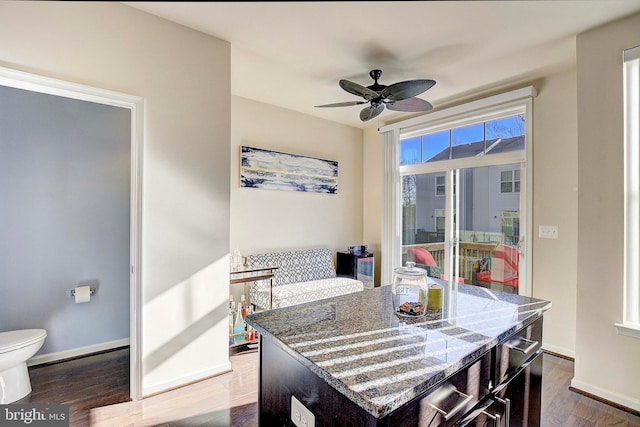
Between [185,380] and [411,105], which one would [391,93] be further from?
[185,380]

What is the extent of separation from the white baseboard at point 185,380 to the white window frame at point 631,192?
280 centimetres

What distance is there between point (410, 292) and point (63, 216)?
2971 millimetres

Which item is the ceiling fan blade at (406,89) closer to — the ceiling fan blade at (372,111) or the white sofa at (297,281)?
the ceiling fan blade at (372,111)

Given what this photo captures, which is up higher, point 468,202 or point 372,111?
point 372,111

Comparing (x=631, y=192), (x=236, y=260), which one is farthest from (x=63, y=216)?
(x=631, y=192)

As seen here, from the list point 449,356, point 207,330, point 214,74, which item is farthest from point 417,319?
point 214,74

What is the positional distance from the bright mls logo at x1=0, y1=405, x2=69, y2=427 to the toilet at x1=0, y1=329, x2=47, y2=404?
22cm

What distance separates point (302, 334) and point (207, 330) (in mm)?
1541

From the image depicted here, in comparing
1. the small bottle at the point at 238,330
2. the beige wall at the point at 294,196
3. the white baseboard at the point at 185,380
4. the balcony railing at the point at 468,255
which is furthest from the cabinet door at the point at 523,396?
the beige wall at the point at 294,196

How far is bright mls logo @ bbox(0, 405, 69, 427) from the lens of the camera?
176cm

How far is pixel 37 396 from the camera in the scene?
83.5 inches

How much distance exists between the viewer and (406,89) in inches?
80.0

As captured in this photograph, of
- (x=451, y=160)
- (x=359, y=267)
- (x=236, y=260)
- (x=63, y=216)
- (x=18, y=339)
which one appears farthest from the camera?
(x=359, y=267)

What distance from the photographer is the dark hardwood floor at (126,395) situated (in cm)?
193
